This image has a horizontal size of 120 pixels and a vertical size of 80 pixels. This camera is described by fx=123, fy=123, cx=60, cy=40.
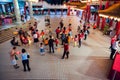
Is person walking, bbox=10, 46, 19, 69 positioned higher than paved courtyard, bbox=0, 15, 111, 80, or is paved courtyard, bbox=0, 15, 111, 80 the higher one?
person walking, bbox=10, 46, 19, 69

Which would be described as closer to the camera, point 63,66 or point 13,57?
point 13,57

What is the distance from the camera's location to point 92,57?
32.0ft

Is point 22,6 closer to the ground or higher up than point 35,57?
higher up

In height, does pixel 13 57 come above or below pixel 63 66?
above

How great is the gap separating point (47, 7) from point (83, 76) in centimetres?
3856

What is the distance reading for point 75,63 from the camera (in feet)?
28.9

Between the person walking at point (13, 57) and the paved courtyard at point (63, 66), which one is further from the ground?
the person walking at point (13, 57)

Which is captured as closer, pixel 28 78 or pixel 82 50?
pixel 28 78

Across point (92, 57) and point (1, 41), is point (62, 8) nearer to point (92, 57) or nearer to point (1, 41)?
point (1, 41)

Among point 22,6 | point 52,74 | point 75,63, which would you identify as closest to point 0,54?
point 52,74

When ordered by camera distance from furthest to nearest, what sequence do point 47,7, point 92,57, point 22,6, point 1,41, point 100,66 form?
point 47,7, point 22,6, point 1,41, point 92,57, point 100,66

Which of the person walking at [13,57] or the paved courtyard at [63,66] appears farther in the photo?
the person walking at [13,57]

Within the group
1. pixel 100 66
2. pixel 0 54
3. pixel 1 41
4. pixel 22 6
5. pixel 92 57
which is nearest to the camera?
pixel 100 66

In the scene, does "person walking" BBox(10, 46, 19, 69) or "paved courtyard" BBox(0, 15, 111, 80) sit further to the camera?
"person walking" BBox(10, 46, 19, 69)
